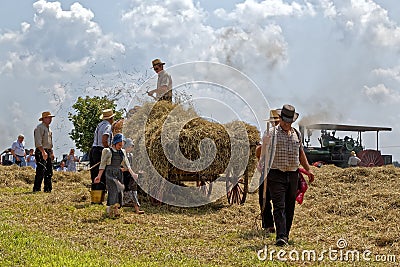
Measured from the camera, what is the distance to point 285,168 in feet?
23.9

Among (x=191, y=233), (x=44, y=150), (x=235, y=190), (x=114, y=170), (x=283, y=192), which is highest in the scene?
(x=44, y=150)

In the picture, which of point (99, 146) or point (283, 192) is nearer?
point (283, 192)

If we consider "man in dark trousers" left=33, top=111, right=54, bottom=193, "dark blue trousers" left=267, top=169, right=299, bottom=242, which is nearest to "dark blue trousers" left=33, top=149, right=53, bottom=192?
"man in dark trousers" left=33, top=111, right=54, bottom=193

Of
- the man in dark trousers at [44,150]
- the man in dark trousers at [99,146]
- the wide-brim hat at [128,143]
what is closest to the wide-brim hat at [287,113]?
the wide-brim hat at [128,143]

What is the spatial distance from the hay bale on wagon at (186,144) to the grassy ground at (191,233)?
0.75 m

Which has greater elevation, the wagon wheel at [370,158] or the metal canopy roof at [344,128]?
the metal canopy roof at [344,128]

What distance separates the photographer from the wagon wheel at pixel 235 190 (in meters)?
10.7

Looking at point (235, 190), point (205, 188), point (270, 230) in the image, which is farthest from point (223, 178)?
point (270, 230)

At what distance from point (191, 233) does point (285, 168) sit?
66.1 inches

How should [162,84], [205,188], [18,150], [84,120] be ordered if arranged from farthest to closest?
[84,120] → [18,150] → [205,188] → [162,84]

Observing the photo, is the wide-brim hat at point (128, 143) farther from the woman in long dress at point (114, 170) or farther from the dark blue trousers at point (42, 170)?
the dark blue trousers at point (42, 170)

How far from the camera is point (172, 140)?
32.6 feet

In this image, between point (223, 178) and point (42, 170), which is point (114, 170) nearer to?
point (223, 178)

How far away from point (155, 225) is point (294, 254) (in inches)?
111
